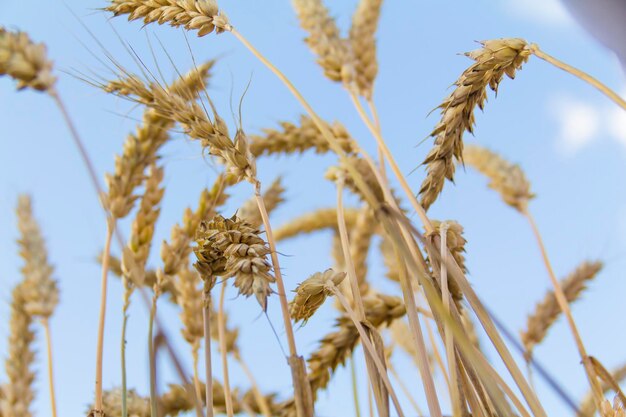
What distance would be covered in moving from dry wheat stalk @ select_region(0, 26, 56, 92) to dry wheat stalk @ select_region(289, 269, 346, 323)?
1.27ft

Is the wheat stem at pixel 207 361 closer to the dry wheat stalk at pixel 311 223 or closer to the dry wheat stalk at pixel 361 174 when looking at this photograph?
the dry wheat stalk at pixel 361 174

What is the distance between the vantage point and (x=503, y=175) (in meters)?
1.53

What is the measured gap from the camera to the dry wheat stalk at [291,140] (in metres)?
1.23

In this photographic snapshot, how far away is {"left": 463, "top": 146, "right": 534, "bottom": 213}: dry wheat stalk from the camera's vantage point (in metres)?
1.44

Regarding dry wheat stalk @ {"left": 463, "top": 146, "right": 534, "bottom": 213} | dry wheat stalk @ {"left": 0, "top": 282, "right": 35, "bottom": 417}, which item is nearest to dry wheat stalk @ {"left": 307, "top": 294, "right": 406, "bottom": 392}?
dry wheat stalk @ {"left": 0, "top": 282, "right": 35, "bottom": 417}

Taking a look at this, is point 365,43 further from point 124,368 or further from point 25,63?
point 124,368

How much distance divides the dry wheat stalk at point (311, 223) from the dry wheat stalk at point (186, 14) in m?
1.23

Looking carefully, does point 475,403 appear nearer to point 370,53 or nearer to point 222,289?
point 222,289

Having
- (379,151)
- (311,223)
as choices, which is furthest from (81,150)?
(311,223)

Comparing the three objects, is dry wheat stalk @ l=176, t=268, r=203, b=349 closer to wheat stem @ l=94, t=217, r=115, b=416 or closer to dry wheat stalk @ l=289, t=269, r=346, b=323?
wheat stem @ l=94, t=217, r=115, b=416

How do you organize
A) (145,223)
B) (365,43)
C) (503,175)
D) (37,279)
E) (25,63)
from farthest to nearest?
1. (503,175)
2. (365,43)
3. (37,279)
4. (145,223)
5. (25,63)

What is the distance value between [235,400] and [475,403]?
0.56 meters

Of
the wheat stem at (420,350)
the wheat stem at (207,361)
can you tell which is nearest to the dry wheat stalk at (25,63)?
the wheat stem at (207,361)

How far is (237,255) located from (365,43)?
1.01 m
